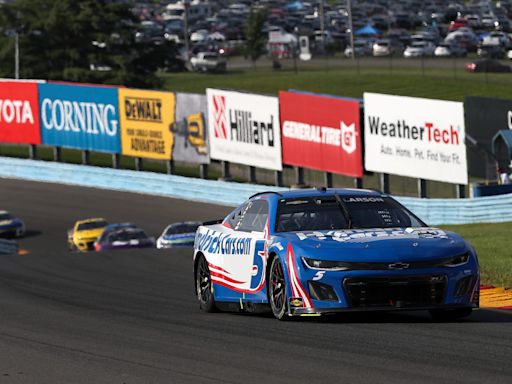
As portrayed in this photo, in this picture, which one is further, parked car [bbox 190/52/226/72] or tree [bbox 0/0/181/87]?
parked car [bbox 190/52/226/72]

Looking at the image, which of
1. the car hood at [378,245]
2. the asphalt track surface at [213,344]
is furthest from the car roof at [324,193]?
the asphalt track surface at [213,344]

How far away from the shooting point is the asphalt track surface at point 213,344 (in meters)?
9.45

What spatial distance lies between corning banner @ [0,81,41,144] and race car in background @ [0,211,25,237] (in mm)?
14052

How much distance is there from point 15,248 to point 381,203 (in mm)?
23735

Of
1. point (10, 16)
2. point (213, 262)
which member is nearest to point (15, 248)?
point (213, 262)

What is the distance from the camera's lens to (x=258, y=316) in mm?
14016

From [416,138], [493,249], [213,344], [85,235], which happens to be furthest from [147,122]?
[213,344]

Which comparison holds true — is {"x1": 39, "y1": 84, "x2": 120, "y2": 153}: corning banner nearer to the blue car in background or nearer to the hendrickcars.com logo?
the hendrickcars.com logo

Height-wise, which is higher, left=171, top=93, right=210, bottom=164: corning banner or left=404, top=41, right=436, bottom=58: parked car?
left=171, top=93, right=210, bottom=164: corning banner

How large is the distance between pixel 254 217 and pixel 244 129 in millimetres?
35958

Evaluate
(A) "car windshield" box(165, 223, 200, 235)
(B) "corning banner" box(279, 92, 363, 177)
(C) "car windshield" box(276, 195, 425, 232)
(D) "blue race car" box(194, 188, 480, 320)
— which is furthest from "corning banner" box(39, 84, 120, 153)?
(C) "car windshield" box(276, 195, 425, 232)

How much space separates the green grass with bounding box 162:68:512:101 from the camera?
77812 millimetres

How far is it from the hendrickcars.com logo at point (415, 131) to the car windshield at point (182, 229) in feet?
23.8

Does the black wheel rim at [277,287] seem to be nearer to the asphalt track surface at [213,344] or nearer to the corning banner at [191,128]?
the asphalt track surface at [213,344]
